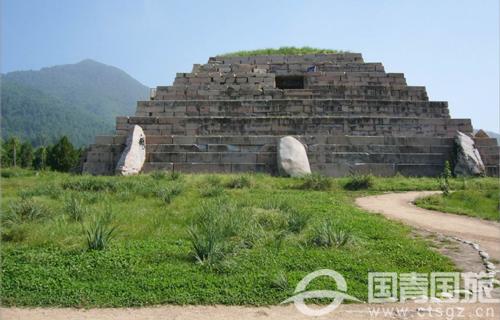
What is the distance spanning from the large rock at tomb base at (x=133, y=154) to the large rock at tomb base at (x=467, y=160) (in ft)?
40.4

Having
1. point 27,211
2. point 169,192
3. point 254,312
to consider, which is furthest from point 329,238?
point 27,211

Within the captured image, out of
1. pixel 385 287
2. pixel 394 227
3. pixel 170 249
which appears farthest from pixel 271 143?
pixel 385 287

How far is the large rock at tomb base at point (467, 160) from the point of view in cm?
1545

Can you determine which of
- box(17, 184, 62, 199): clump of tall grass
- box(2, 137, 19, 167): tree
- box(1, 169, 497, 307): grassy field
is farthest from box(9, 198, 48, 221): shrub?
box(2, 137, 19, 167): tree

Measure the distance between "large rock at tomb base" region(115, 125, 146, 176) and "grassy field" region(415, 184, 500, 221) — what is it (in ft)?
32.9

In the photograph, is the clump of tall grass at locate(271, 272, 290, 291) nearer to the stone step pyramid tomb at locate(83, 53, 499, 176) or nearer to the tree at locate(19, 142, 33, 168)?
the stone step pyramid tomb at locate(83, 53, 499, 176)

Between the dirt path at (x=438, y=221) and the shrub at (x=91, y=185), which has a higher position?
the shrub at (x=91, y=185)

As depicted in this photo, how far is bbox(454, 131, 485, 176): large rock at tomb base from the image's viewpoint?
15.5 m

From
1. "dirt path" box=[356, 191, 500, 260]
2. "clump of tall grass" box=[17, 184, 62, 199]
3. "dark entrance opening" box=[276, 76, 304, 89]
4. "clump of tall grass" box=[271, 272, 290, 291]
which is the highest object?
"dark entrance opening" box=[276, 76, 304, 89]

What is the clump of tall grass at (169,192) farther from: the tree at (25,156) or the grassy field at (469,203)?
the tree at (25,156)

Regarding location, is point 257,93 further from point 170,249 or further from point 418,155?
point 170,249

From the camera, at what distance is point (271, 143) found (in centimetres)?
1650

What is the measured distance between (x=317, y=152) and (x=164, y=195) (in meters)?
7.97

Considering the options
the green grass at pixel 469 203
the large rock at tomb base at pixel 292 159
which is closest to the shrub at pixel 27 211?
the large rock at tomb base at pixel 292 159
